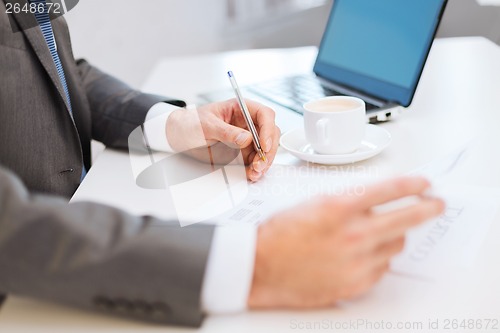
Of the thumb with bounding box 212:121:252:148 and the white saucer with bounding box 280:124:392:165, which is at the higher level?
the thumb with bounding box 212:121:252:148

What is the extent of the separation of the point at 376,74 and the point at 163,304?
28.5 inches

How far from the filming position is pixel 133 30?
263cm

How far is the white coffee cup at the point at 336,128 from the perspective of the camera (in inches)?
34.6

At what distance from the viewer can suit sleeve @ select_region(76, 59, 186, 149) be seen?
1.06 metres

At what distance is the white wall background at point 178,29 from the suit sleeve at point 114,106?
1.10 metres

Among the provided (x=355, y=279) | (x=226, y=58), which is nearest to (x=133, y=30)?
(x=226, y=58)

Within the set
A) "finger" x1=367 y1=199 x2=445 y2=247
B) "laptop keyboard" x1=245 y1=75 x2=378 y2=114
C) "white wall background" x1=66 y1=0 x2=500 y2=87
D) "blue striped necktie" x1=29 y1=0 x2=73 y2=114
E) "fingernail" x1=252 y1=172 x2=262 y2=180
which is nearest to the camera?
"finger" x1=367 y1=199 x2=445 y2=247

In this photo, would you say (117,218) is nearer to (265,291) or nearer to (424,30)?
(265,291)

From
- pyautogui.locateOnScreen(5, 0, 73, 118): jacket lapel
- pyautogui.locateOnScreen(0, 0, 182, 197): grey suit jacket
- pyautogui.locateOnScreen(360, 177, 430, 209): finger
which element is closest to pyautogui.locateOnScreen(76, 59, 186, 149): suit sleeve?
pyautogui.locateOnScreen(0, 0, 182, 197): grey suit jacket

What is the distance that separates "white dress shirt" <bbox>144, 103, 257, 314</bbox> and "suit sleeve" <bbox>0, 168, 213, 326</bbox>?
0.01 m

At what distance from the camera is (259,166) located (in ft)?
2.81

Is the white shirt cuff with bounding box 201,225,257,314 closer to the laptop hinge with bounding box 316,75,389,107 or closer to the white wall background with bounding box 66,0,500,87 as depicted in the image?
the laptop hinge with bounding box 316,75,389,107

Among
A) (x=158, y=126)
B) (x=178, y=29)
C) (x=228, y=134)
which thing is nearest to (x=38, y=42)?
(x=158, y=126)

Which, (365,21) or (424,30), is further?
(365,21)
